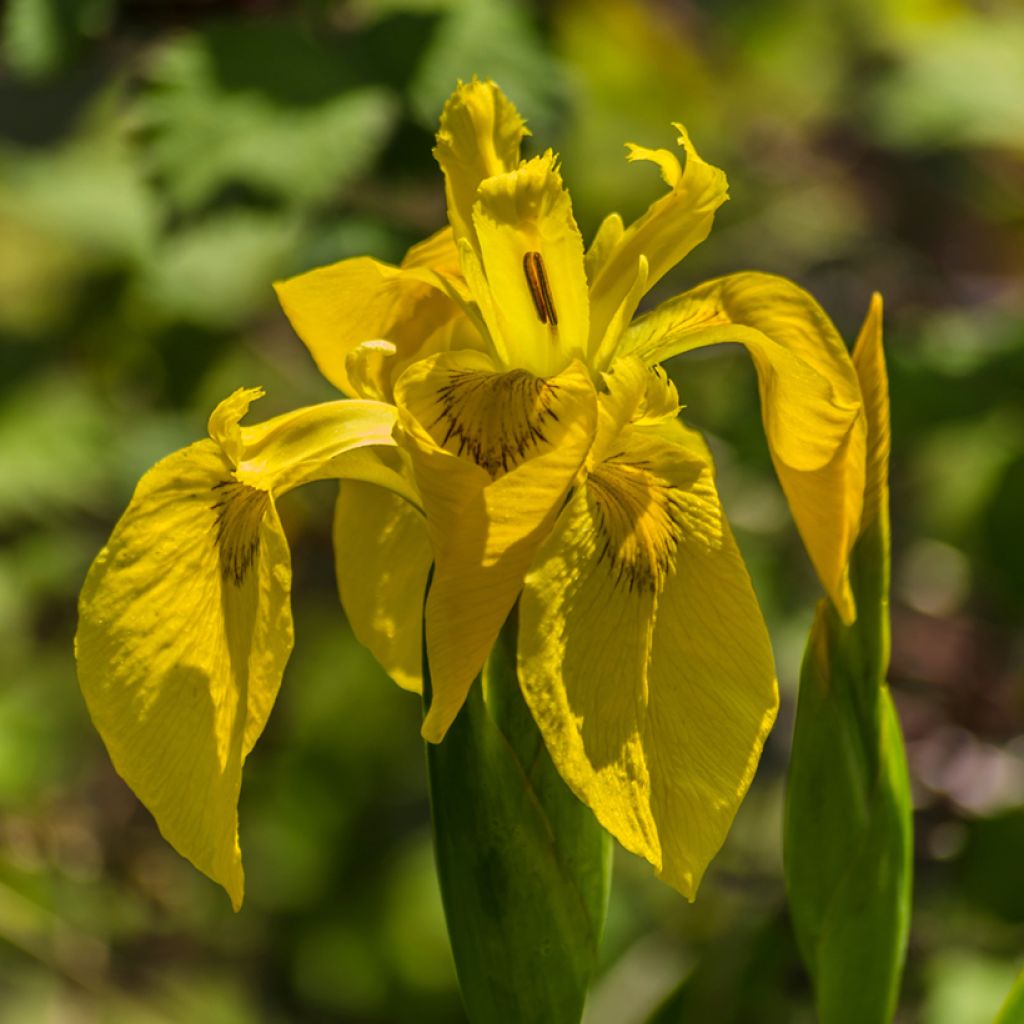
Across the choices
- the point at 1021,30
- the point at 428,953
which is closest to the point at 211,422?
the point at 428,953

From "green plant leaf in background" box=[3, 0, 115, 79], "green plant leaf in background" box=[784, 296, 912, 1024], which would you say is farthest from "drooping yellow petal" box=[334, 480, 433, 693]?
"green plant leaf in background" box=[3, 0, 115, 79]

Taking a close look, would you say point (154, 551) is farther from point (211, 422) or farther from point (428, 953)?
point (428, 953)

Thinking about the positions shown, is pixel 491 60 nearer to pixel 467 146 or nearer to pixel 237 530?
pixel 467 146

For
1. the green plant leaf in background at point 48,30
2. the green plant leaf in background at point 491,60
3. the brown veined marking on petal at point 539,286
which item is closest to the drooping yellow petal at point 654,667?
the brown veined marking on petal at point 539,286

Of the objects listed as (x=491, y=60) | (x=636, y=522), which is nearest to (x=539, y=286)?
(x=636, y=522)

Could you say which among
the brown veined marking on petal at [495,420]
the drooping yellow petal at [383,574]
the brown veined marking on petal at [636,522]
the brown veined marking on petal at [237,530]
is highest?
the brown veined marking on petal at [495,420]

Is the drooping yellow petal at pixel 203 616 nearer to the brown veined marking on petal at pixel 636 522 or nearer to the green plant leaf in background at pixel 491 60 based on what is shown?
the brown veined marking on petal at pixel 636 522

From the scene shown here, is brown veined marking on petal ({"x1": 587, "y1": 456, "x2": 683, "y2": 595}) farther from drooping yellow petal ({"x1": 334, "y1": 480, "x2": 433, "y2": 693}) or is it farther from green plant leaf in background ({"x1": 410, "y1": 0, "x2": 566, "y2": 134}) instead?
green plant leaf in background ({"x1": 410, "y1": 0, "x2": 566, "y2": 134})
